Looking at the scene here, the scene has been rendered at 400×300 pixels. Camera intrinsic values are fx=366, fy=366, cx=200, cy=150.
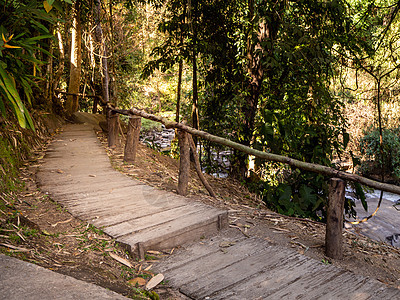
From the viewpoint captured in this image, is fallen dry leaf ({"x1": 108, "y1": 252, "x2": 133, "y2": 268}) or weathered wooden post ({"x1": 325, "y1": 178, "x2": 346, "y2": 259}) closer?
fallen dry leaf ({"x1": 108, "y1": 252, "x2": 133, "y2": 268})

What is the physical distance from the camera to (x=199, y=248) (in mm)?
3006

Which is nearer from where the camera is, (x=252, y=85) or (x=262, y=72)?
(x=262, y=72)

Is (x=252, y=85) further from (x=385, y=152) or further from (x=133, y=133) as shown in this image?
(x=385, y=152)

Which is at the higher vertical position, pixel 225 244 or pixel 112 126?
pixel 112 126

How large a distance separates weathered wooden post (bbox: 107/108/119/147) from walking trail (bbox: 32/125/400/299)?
205cm

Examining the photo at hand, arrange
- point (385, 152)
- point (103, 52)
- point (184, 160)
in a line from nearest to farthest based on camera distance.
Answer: point (184, 160)
point (103, 52)
point (385, 152)

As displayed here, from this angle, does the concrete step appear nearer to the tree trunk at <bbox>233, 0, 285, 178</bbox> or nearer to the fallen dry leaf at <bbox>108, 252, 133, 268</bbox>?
the fallen dry leaf at <bbox>108, 252, 133, 268</bbox>

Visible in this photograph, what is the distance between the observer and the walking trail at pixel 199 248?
2375mm

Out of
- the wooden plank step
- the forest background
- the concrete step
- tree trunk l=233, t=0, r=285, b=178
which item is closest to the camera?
the concrete step

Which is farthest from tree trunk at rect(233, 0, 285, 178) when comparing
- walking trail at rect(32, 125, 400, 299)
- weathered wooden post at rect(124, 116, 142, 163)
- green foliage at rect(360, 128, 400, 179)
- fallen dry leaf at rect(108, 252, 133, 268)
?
green foliage at rect(360, 128, 400, 179)

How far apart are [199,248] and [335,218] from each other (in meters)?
1.12

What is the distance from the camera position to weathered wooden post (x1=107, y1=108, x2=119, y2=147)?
6387mm

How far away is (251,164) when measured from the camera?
7.29 m

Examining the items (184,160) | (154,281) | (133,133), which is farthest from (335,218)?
(133,133)
